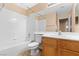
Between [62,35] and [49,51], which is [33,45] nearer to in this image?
[49,51]

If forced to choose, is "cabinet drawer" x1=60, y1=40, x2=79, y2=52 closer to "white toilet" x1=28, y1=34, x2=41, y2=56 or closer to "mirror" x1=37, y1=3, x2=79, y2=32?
"mirror" x1=37, y1=3, x2=79, y2=32

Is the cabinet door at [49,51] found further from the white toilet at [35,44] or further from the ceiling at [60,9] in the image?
the ceiling at [60,9]

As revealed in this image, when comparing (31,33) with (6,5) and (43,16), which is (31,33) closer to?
(43,16)

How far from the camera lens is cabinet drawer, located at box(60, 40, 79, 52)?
4.97ft

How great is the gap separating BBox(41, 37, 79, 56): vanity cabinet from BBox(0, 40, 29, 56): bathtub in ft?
0.91

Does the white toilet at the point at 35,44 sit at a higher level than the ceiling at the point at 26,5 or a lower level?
lower

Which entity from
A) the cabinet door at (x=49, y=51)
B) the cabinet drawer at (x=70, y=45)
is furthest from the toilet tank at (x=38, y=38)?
the cabinet drawer at (x=70, y=45)

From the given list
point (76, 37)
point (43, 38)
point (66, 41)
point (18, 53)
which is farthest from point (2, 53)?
point (76, 37)

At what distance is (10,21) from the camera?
1.71 m

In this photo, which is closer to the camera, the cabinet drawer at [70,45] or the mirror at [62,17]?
the cabinet drawer at [70,45]

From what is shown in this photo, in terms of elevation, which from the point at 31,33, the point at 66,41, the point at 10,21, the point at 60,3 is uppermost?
the point at 60,3

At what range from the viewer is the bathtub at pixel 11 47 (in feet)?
5.48

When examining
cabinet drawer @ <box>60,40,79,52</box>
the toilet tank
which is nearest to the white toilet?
the toilet tank

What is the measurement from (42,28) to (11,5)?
0.55 meters
